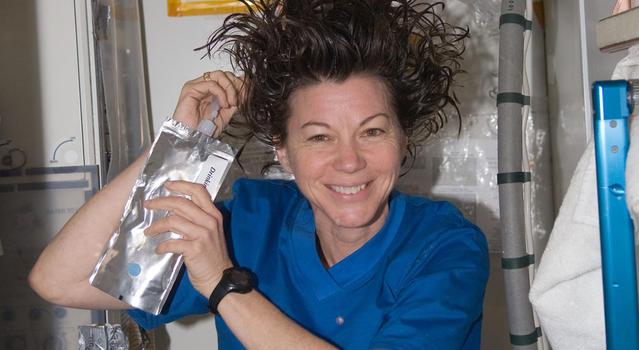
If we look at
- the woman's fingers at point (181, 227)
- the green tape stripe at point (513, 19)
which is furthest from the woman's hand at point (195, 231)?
A: the green tape stripe at point (513, 19)

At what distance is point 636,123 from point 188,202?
58cm

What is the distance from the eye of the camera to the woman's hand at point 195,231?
3.14 ft

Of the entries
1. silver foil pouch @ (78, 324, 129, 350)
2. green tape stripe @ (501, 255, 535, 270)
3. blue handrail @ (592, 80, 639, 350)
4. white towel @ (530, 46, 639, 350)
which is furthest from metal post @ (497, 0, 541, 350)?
silver foil pouch @ (78, 324, 129, 350)

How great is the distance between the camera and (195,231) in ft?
3.14

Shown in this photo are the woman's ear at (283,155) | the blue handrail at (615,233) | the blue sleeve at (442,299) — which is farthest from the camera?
the woman's ear at (283,155)

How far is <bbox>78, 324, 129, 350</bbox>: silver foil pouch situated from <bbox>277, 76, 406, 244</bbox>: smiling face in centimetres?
47

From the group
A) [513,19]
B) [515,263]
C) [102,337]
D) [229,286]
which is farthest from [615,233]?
[102,337]

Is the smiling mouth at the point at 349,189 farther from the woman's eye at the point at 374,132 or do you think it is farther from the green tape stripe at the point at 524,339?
the green tape stripe at the point at 524,339

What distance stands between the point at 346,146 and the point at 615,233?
1.51 ft

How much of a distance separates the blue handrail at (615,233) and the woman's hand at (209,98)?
643 mm

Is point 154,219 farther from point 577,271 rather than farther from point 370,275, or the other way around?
point 577,271

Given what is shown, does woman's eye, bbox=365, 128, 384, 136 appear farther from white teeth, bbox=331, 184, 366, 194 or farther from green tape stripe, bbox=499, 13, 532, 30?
green tape stripe, bbox=499, 13, 532, 30

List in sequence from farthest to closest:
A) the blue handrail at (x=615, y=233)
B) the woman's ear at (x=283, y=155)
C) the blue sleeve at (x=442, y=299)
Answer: the woman's ear at (x=283, y=155)
the blue sleeve at (x=442, y=299)
the blue handrail at (x=615, y=233)

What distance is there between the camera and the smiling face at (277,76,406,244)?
1033mm
